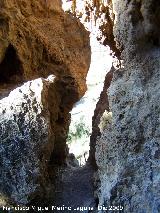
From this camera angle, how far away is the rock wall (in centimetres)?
322

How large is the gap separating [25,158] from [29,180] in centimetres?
21

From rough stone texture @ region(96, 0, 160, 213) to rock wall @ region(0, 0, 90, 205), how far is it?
742 mm

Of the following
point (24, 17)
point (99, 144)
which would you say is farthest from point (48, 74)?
point (99, 144)

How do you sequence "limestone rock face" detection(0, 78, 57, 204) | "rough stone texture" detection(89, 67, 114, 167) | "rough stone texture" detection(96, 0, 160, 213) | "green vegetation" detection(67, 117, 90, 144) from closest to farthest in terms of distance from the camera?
"rough stone texture" detection(96, 0, 160, 213) → "limestone rock face" detection(0, 78, 57, 204) → "rough stone texture" detection(89, 67, 114, 167) → "green vegetation" detection(67, 117, 90, 144)

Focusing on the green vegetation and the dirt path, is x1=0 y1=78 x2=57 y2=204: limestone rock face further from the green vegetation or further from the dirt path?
the green vegetation

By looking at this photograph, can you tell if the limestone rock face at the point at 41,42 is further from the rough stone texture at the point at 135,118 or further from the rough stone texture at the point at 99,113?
the rough stone texture at the point at 135,118

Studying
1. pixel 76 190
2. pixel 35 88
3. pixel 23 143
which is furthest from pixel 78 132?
pixel 23 143

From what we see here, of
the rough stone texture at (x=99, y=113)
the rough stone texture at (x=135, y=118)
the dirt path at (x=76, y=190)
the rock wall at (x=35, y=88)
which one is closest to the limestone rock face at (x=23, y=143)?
A: the rock wall at (x=35, y=88)

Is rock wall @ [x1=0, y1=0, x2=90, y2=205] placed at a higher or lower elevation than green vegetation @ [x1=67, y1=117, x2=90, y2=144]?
lower

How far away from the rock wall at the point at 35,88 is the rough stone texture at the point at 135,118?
2.43 feet

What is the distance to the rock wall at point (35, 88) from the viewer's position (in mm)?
3219

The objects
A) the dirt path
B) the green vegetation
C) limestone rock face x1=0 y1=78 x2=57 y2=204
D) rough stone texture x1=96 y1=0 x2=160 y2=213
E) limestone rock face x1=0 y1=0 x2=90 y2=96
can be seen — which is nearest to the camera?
rough stone texture x1=96 y1=0 x2=160 y2=213

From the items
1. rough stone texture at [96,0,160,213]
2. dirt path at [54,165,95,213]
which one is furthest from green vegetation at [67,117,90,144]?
rough stone texture at [96,0,160,213]

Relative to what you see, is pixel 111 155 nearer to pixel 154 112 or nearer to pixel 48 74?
pixel 154 112
